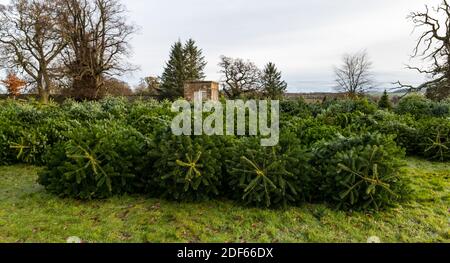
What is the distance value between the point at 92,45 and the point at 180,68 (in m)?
7.54

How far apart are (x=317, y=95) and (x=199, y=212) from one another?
2323 centimetres

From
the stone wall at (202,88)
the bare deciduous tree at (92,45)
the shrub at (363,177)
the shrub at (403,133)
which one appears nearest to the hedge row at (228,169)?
the shrub at (363,177)

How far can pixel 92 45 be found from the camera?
23.9 meters

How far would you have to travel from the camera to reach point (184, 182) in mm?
3123

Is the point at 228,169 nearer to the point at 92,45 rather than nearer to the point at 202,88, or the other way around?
the point at 202,88

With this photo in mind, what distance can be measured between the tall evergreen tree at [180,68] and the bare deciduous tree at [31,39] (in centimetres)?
893

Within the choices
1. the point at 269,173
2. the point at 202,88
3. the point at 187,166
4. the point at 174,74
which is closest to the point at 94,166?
the point at 187,166

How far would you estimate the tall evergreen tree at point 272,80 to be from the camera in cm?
2825

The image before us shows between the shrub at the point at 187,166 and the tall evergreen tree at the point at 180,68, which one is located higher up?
the tall evergreen tree at the point at 180,68

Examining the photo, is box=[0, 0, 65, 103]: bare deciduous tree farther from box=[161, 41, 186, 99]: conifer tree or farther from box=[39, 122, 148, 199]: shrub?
box=[39, 122, 148, 199]: shrub

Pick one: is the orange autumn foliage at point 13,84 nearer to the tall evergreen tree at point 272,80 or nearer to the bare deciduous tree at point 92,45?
the bare deciduous tree at point 92,45

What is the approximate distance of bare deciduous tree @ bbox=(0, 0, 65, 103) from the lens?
65.6 feet

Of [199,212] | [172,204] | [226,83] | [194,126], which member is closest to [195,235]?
[199,212]
